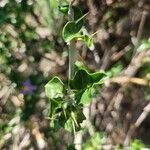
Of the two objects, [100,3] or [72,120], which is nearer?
[72,120]

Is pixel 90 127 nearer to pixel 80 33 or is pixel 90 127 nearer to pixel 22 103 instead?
pixel 22 103

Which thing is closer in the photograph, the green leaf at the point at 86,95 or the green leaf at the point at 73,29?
the green leaf at the point at 73,29

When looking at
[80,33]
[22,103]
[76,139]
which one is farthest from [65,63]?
[80,33]

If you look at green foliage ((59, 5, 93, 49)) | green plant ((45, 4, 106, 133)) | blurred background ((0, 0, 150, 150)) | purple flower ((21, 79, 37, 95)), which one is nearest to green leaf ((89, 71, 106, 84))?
green plant ((45, 4, 106, 133))

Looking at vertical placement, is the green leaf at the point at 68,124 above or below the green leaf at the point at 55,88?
below

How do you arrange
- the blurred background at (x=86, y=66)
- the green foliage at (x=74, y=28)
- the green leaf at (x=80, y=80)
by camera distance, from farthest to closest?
the blurred background at (x=86, y=66), the green leaf at (x=80, y=80), the green foliage at (x=74, y=28)

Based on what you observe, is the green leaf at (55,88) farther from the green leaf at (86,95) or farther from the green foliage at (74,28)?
the green foliage at (74,28)

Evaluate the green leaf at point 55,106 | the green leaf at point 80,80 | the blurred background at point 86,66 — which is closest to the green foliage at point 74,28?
the green leaf at point 80,80

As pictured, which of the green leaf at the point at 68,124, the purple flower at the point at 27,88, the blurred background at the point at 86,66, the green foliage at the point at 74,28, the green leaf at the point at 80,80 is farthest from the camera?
the purple flower at the point at 27,88
